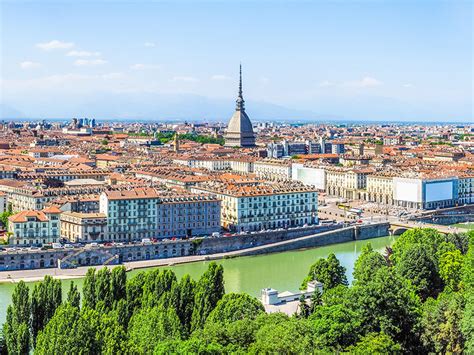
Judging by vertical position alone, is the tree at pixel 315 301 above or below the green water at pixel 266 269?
above

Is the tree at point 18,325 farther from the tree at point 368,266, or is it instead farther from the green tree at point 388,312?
the tree at point 368,266

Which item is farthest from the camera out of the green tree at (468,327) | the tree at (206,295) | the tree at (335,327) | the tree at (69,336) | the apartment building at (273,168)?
the apartment building at (273,168)

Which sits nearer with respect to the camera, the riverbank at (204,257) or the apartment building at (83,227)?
the riverbank at (204,257)

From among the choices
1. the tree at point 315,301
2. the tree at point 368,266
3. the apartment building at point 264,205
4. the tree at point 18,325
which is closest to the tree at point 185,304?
the tree at point 315,301

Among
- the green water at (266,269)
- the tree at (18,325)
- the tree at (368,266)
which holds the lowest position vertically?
the green water at (266,269)

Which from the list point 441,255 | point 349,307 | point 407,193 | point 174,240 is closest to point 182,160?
point 407,193

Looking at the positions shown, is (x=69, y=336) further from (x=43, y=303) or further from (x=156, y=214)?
(x=156, y=214)

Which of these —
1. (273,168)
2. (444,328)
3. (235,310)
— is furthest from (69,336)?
(273,168)
